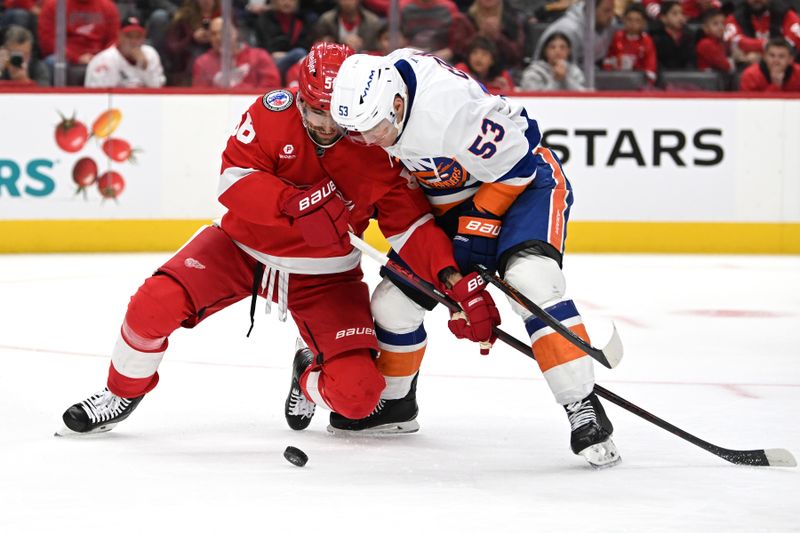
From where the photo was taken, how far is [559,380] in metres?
2.68

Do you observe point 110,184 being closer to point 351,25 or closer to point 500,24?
point 351,25

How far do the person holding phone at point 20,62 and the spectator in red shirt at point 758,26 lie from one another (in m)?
3.79

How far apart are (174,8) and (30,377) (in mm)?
3521

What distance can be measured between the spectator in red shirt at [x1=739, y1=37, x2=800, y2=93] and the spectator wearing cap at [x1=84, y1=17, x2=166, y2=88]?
10.7 feet

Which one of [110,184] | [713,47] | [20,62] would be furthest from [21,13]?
[713,47]

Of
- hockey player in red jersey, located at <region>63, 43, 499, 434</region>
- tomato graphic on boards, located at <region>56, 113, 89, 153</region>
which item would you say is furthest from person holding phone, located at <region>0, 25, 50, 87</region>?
hockey player in red jersey, located at <region>63, 43, 499, 434</region>

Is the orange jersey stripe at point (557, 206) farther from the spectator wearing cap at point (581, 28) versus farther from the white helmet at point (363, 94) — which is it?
the spectator wearing cap at point (581, 28)

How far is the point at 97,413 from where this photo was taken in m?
2.88

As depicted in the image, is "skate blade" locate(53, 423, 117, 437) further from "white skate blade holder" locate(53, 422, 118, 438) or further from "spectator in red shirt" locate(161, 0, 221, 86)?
"spectator in red shirt" locate(161, 0, 221, 86)

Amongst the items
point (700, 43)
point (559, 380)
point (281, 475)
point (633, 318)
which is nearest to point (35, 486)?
point (281, 475)

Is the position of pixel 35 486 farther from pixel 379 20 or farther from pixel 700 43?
pixel 700 43

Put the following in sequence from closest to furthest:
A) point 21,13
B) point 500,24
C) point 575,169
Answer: point 21,13
point 500,24
point 575,169

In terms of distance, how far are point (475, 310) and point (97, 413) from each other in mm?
923

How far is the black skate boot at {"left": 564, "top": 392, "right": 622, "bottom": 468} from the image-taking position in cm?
263
